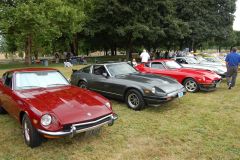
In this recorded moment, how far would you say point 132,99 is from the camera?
739 centimetres

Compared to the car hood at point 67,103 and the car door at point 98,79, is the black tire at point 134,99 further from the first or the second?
the car hood at point 67,103

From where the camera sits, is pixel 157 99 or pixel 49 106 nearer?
pixel 49 106

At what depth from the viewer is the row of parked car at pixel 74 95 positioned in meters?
4.41

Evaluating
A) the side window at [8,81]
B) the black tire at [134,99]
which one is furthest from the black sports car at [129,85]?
the side window at [8,81]

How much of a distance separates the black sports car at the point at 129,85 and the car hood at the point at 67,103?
193cm

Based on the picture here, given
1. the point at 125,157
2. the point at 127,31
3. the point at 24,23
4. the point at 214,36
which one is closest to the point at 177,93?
the point at 125,157

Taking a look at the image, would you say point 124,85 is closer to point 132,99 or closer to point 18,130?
point 132,99

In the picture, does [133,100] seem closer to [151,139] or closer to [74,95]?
[151,139]

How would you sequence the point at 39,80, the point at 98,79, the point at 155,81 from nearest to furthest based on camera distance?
the point at 39,80
the point at 155,81
the point at 98,79

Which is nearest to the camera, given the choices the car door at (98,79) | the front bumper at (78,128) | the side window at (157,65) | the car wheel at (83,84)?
the front bumper at (78,128)

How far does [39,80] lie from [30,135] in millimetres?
1645

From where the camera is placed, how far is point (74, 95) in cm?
534

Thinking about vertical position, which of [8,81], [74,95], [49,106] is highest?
[8,81]

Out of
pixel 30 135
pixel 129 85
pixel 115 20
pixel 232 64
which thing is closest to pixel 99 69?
pixel 129 85
